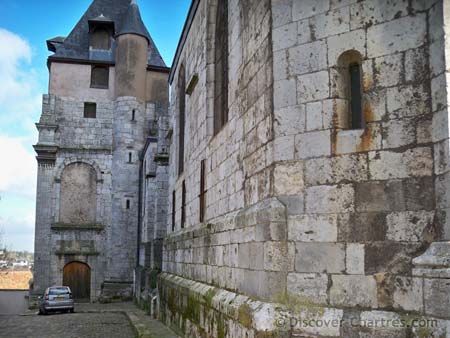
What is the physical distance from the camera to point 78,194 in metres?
24.1

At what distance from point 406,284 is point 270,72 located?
2.50m

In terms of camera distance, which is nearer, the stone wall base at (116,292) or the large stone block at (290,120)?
the large stone block at (290,120)

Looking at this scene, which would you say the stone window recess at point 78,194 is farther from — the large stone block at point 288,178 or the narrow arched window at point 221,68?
the large stone block at point 288,178

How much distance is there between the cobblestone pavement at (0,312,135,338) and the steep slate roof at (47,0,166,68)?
12155 millimetres

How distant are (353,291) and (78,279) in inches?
810

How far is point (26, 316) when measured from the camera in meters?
18.1

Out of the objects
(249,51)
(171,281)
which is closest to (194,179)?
(171,281)

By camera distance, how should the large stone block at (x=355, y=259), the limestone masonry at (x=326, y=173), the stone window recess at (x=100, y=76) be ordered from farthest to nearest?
the stone window recess at (x=100, y=76) < the large stone block at (x=355, y=259) < the limestone masonry at (x=326, y=173)

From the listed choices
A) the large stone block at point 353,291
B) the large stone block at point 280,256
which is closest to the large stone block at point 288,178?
the large stone block at point 280,256

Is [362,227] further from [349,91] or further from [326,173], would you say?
[349,91]

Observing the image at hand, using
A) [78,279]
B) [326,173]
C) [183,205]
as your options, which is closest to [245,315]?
[326,173]

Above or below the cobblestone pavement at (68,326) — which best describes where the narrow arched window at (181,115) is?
above

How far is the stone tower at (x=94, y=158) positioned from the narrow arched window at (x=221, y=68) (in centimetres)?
1566

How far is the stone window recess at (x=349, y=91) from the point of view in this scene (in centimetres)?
518
